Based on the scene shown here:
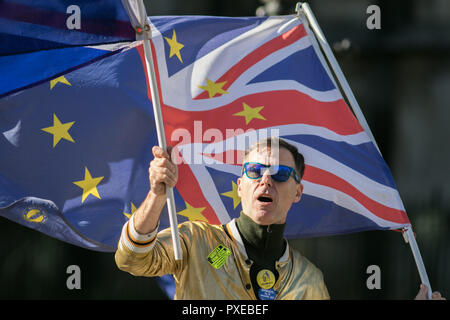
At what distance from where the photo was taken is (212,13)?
36.4 feet

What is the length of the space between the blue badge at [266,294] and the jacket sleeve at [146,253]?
1.59ft

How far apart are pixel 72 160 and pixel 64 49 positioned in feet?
2.83

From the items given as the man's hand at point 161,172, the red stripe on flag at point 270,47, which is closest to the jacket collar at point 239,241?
the man's hand at point 161,172

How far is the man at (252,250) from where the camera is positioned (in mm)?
3906

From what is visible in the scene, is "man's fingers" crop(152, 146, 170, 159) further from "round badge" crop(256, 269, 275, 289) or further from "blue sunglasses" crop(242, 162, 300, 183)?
"round badge" crop(256, 269, 275, 289)

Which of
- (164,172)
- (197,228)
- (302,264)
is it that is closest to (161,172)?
(164,172)

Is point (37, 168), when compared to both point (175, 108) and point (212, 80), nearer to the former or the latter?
point (175, 108)

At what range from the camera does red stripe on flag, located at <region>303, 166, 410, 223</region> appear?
4730 mm

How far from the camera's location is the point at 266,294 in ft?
13.1

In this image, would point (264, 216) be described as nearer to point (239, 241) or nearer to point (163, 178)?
point (239, 241)

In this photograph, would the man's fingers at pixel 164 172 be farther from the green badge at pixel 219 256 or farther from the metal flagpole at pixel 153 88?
the green badge at pixel 219 256

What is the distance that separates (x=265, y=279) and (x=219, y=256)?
0.31 metres

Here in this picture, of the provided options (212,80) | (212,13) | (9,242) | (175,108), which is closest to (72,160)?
(175,108)

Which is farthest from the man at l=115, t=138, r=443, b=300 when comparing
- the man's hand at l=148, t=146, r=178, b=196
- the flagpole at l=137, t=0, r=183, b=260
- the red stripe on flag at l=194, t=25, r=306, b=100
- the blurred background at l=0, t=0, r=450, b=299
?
the blurred background at l=0, t=0, r=450, b=299
